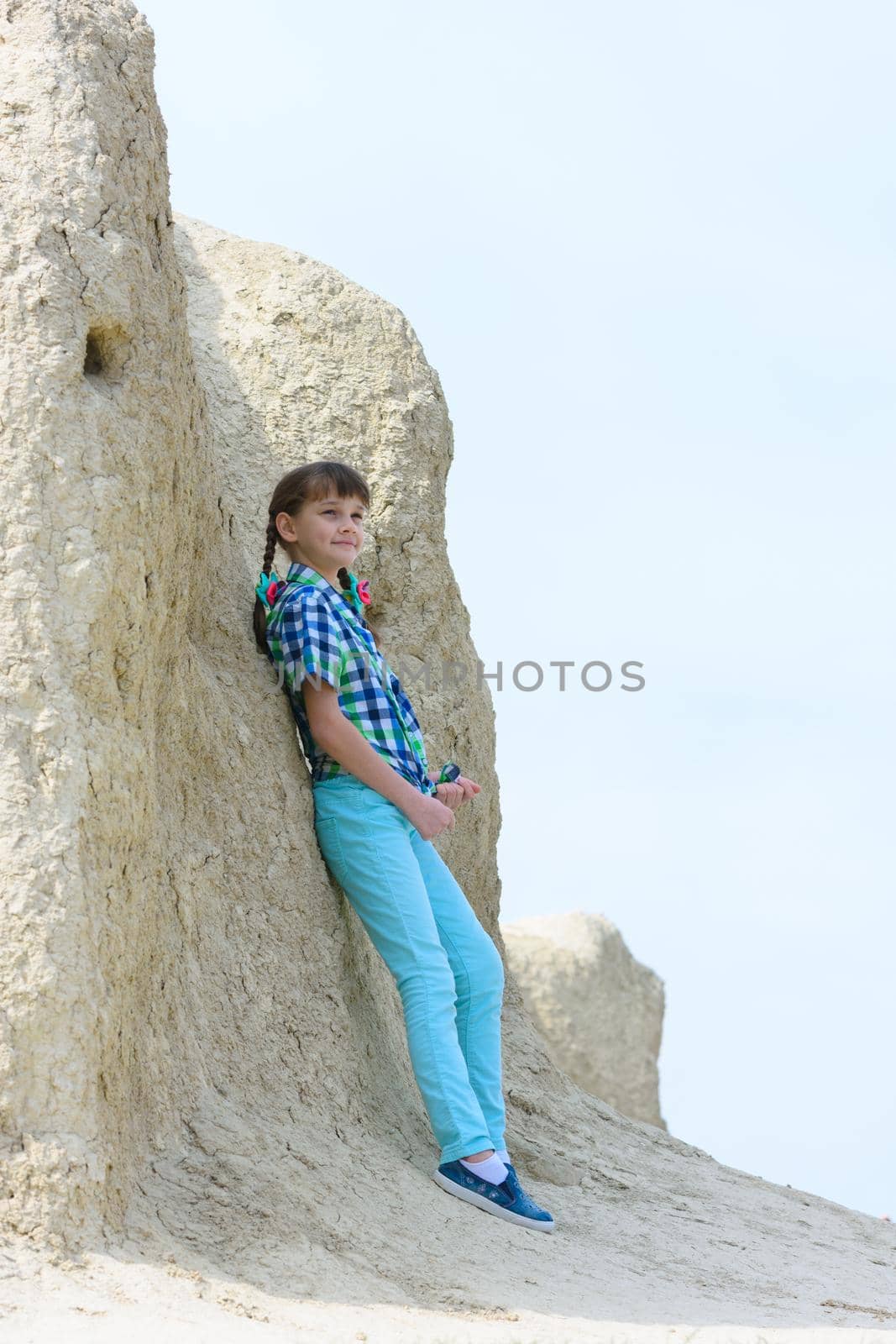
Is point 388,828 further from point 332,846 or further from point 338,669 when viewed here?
point 338,669

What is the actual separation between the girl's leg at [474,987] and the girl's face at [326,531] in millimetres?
904

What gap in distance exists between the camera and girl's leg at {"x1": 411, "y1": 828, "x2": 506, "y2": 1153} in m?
4.54

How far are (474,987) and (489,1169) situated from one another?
545 millimetres

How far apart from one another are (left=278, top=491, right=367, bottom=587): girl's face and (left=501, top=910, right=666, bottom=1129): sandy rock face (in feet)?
37.3

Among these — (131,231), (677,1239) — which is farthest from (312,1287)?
(131,231)

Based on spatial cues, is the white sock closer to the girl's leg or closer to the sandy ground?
the girl's leg

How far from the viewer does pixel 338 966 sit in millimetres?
4578

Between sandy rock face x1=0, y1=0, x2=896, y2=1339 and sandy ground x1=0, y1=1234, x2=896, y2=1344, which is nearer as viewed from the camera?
sandy ground x1=0, y1=1234, x2=896, y2=1344

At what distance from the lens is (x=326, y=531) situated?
475 centimetres

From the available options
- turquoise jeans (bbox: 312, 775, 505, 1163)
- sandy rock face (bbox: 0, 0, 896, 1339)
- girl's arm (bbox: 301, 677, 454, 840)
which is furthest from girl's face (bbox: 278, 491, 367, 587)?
turquoise jeans (bbox: 312, 775, 505, 1163)

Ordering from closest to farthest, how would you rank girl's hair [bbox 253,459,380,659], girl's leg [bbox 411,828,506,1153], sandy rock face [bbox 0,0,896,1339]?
sandy rock face [bbox 0,0,896,1339], girl's leg [bbox 411,828,506,1153], girl's hair [bbox 253,459,380,659]

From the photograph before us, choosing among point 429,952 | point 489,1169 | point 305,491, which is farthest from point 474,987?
point 305,491

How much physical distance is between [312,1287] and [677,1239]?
1.73 m

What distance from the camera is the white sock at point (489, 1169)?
4266mm
